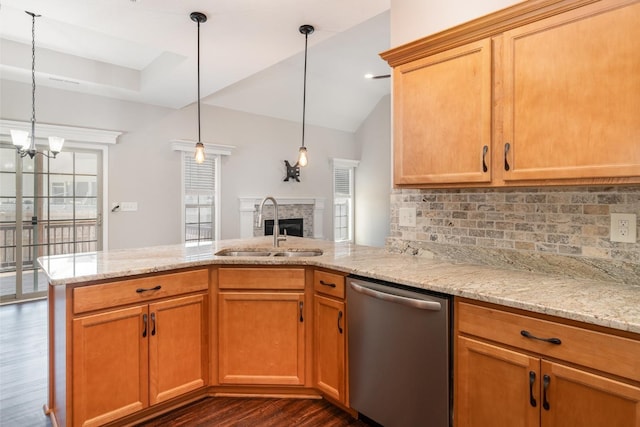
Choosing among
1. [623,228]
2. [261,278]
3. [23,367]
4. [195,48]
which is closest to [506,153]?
[623,228]

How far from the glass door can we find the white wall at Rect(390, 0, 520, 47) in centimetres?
440

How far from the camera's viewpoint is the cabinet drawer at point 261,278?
2.32 metres

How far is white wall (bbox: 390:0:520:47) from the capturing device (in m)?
2.17

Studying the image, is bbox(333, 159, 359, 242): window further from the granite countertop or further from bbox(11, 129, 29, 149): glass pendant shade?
bbox(11, 129, 29, 149): glass pendant shade

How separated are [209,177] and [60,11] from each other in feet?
10.7

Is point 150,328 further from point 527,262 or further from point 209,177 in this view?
point 209,177

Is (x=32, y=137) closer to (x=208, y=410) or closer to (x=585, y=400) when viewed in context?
(x=208, y=410)

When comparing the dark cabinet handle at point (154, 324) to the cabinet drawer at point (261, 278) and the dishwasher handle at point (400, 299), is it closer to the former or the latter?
the cabinet drawer at point (261, 278)

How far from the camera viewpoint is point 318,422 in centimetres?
215

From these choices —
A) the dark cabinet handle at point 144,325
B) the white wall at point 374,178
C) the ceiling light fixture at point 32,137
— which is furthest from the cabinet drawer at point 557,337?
the white wall at point 374,178

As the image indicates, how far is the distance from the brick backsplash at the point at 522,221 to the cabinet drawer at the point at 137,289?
134 cm

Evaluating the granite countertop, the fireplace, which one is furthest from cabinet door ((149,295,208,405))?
the fireplace

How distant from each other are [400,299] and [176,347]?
1.34 m

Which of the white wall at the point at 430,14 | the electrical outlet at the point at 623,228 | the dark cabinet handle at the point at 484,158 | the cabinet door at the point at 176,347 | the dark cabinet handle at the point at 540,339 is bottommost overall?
the cabinet door at the point at 176,347
